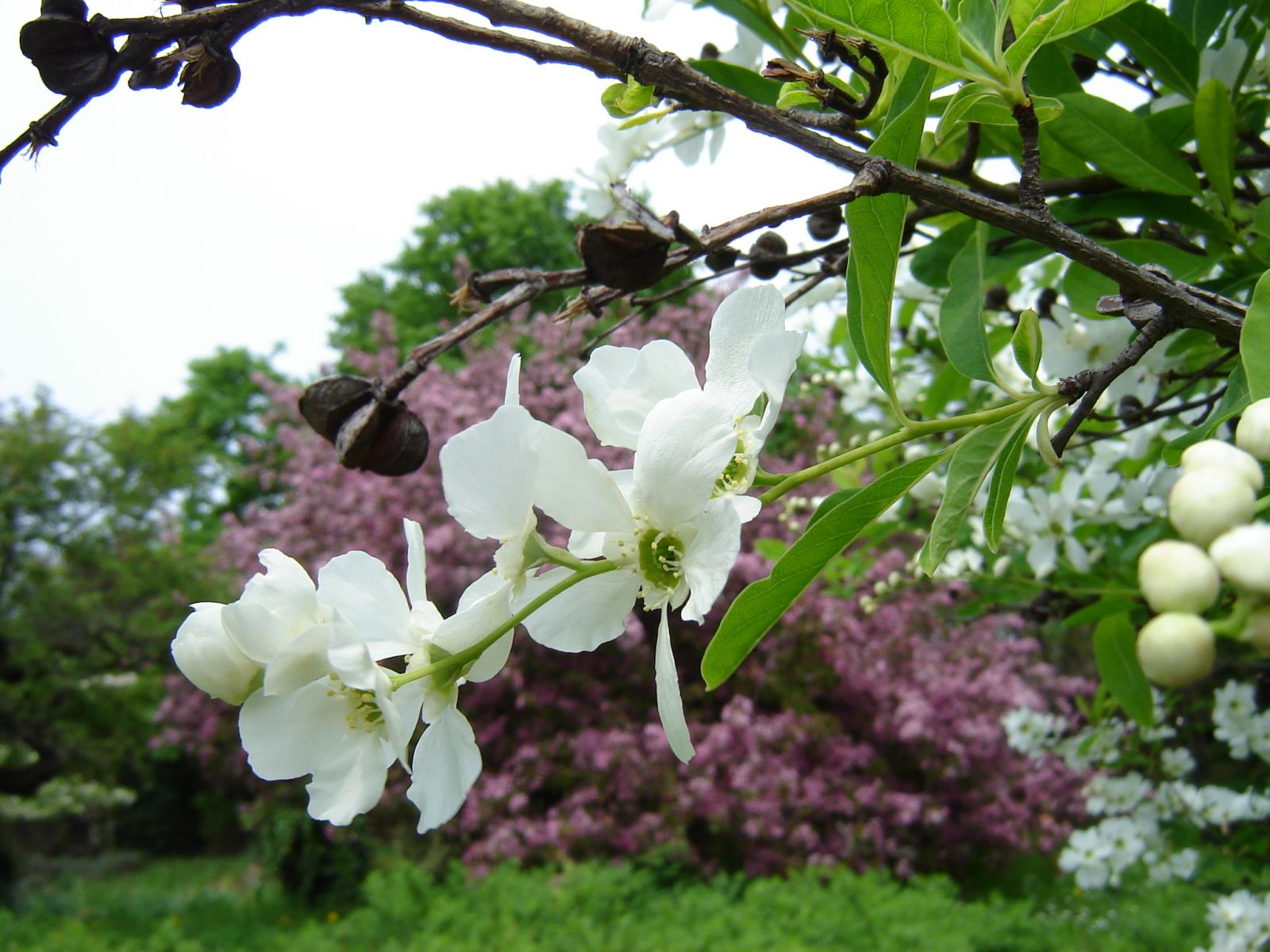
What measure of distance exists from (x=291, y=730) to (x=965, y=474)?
378 millimetres

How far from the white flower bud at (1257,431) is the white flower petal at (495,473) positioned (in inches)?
10.7

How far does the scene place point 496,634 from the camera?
0.44 m

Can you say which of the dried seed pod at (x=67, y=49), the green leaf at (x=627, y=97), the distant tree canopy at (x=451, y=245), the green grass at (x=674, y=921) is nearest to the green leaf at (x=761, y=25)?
the green leaf at (x=627, y=97)

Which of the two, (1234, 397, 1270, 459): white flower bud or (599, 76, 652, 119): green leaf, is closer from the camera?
(1234, 397, 1270, 459): white flower bud

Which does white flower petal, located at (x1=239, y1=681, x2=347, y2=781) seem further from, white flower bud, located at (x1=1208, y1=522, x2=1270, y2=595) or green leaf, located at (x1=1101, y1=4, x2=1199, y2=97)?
green leaf, located at (x1=1101, y1=4, x2=1199, y2=97)

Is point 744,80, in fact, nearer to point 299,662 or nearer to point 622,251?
point 622,251

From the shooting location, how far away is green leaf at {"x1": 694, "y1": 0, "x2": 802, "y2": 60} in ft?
2.77

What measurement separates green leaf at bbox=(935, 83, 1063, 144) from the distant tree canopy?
46.7 ft

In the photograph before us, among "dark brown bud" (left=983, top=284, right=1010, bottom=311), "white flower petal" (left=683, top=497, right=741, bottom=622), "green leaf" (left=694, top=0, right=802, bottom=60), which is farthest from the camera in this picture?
"dark brown bud" (left=983, top=284, right=1010, bottom=311)

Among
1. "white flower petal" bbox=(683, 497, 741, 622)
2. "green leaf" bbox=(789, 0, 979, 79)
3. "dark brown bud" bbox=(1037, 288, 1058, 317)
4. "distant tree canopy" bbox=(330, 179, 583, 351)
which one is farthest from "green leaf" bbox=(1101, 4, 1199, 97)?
"distant tree canopy" bbox=(330, 179, 583, 351)

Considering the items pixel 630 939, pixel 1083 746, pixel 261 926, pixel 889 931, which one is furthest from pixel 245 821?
pixel 1083 746

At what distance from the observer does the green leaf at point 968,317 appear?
0.67 metres

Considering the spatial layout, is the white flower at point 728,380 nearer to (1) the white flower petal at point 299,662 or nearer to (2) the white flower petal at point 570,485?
(2) the white flower petal at point 570,485

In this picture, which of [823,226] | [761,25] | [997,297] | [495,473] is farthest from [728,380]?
[997,297]
